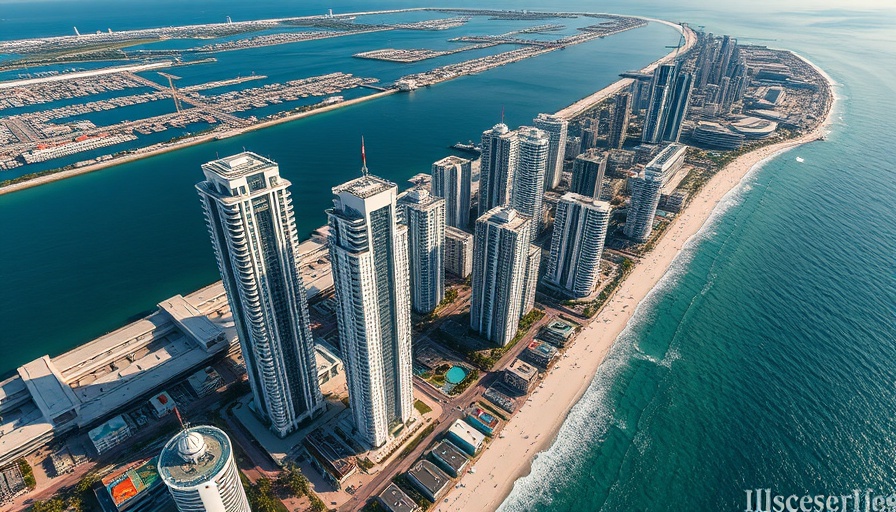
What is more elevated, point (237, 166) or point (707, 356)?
point (237, 166)

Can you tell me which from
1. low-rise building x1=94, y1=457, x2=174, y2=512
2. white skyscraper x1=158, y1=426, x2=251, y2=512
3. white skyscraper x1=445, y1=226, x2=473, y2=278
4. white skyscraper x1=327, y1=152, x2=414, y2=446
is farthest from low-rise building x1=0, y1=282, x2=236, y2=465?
white skyscraper x1=445, y1=226, x2=473, y2=278

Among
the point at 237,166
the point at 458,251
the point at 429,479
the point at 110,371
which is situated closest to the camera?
the point at 237,166

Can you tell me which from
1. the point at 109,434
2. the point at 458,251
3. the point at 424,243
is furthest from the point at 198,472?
the point at 458,251

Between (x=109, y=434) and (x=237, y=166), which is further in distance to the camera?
(x=109, y=434)

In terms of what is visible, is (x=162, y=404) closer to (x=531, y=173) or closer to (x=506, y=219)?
(x=506, y=219)

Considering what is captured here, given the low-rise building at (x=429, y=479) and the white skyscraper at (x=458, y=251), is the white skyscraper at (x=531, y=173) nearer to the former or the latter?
the white skyscraper at (x=458, y=251)

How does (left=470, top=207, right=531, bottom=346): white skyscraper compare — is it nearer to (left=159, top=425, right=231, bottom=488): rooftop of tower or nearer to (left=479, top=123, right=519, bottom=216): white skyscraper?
(left=479, top=123, right=519, bottom=216): white skyscraper

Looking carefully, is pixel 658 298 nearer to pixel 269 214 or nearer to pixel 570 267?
pixel 570 267
